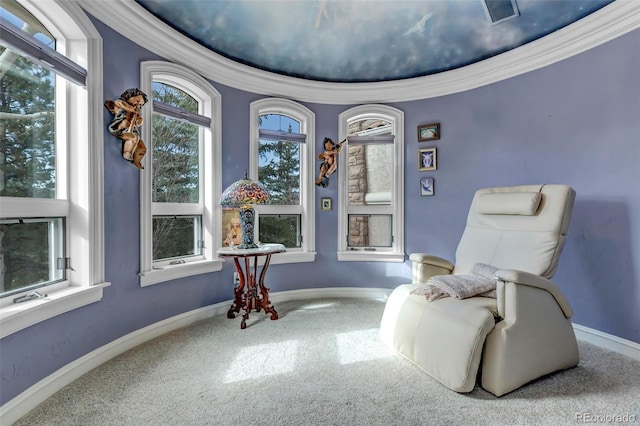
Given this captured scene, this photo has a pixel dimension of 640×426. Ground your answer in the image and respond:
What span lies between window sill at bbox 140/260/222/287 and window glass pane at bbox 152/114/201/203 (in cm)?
59

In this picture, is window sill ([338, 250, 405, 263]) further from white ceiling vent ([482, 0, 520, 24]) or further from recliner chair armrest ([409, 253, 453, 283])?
white ceiling vent ([482, 0, 520, 24])

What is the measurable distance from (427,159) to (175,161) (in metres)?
2.63

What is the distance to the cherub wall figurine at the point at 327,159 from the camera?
354 cm

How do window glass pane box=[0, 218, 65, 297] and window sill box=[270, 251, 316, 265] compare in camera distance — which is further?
window sill box=[270, 251, 316, 265]

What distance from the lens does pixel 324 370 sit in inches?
77.7

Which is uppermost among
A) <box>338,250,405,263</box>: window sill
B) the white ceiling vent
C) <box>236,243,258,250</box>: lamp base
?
the white ceiling vent

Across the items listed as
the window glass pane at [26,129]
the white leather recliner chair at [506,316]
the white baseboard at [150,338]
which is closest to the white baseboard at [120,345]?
the white baseboard at [150,338]

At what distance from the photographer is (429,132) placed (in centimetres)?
344

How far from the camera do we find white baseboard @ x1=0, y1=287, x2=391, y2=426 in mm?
1529

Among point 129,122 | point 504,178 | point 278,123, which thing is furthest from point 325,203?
point 129,122

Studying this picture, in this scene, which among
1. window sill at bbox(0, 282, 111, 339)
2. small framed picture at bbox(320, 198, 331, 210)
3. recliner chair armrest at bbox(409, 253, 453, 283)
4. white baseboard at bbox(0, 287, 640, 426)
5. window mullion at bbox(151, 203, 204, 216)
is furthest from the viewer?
small framed picture at bbox(320, 198, 331, 210)

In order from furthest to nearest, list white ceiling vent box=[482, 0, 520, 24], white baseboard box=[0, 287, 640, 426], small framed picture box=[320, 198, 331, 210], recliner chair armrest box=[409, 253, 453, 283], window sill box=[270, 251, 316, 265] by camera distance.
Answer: small framed picture box=[320, 198, 331, 210] → window sill box=[270, 251, 316, 265] → recliner chair armrest box=[409, 253, 453, 283] → white ceiling vent box=[482, 0, 520, 24] → white baseboard box=[0, 287, 640, 426]

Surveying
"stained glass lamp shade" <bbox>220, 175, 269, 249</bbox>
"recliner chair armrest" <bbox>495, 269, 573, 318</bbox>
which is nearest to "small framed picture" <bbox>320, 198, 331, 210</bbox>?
"stained glass lamp shade" <bbox>220, 175, 269, 249</bbox>

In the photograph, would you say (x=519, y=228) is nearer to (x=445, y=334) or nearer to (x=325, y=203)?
(x=445, y=334)
